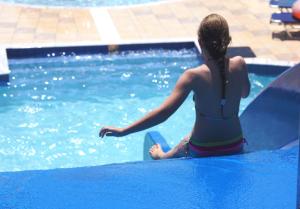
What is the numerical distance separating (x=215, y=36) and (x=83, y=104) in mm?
4332

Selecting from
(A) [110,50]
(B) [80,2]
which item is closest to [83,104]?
(A) [110,50]

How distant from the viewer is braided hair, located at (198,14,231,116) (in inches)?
141

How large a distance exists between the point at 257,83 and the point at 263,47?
91 cm

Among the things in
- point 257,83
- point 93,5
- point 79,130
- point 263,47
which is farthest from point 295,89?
point 93,5

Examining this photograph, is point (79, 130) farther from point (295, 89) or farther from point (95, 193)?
point (95, 193)

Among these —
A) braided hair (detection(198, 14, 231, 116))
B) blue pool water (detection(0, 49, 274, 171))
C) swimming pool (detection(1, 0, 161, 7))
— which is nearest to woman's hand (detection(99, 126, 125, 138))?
braided hair (detection(198, 14, 231, 116))

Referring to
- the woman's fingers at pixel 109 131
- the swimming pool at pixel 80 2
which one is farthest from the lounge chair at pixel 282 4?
the woman's fingers at pixel 109 131

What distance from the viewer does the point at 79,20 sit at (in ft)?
33.3

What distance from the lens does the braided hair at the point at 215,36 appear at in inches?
141

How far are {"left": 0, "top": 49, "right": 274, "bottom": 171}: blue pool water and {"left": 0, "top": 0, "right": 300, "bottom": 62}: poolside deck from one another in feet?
1.31

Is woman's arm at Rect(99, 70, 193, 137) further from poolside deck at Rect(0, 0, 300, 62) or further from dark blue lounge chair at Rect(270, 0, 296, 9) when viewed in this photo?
→ dark blue lounge chair at Rect(270, 0, 296, 9)

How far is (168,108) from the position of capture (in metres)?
3.72

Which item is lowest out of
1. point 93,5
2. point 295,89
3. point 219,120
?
point 93,5

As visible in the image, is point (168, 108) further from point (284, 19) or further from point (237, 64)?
point (284, 19)
